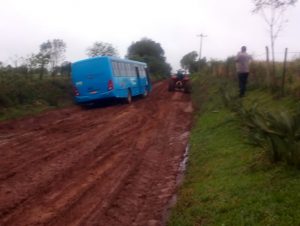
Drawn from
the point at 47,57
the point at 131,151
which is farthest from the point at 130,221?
the point at 47,57

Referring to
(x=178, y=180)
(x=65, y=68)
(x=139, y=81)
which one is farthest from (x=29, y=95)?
(x=178, y=180)

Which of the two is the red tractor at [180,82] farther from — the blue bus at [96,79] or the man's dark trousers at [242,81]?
the man's dark trousers at [242,81]

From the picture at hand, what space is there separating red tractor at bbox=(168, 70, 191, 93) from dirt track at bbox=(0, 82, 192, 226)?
18535mm

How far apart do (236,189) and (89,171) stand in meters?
3.42

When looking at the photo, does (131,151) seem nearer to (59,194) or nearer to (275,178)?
(59,194)

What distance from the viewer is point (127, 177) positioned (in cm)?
941

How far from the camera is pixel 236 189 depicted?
7.43 meters

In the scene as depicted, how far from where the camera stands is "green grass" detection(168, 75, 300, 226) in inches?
245

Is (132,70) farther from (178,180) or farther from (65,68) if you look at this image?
(178,180)

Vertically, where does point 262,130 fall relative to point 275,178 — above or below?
above

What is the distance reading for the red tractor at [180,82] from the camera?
3584cm

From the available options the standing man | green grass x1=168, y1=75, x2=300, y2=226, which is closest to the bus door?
the standing man

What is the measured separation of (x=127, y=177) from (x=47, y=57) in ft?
67.9

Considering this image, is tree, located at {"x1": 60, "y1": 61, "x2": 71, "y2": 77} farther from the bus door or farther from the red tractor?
the red tractor
